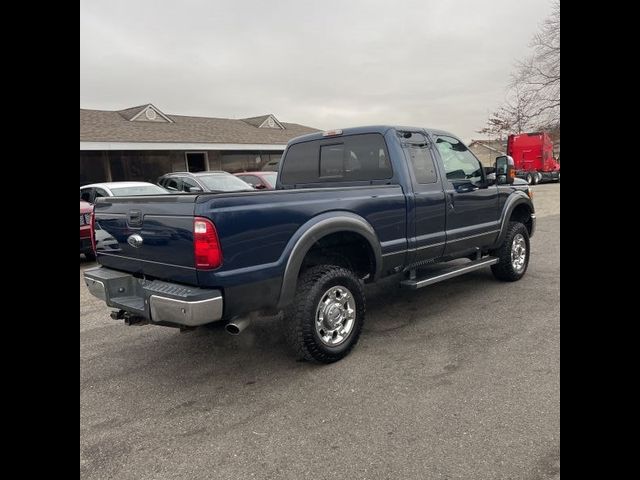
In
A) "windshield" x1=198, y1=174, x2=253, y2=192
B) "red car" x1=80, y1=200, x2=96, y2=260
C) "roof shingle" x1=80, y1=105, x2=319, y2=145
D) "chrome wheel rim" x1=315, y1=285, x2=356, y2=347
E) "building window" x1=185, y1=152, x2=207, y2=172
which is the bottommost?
"chrome wheel rim" x1=315, y1=285, x2=356, y2=347

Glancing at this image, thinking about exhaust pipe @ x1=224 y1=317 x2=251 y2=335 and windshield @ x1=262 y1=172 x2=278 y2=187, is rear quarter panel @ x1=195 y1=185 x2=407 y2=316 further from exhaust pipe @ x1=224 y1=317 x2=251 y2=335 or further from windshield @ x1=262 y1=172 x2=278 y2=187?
windshield @ x1=262 y1=172 x2=278 y2=187

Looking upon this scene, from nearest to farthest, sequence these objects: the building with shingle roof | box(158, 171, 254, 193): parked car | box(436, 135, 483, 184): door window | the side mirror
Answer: box(436, 135, 483, 184): door window, the side mirror, box(158, 171, 254, 193): parked car, the building with shingle roof

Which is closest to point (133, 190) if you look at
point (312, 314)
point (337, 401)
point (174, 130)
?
point (312, 314)

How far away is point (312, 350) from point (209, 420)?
953 mm

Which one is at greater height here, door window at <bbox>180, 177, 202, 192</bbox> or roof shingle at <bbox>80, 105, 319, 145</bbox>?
roof shingle at <bbox>80, 105, 319, 145</bbox>

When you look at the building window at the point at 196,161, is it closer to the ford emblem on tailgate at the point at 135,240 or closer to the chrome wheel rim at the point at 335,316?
the ford emblem on tailgate at the point at 135,240

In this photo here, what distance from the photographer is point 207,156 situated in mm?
24406

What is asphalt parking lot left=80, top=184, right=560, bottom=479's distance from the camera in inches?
96.2

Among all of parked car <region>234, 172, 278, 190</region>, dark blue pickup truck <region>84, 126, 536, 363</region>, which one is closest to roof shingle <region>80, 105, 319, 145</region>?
parked car <region>234, 172, 278, 190</region>

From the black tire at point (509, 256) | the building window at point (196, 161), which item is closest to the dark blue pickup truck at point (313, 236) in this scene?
the black tire at point (509, 256)

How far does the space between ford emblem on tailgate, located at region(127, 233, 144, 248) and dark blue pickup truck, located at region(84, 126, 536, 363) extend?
25 millimetres

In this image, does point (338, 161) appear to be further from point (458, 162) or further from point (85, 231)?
point (85, 231)

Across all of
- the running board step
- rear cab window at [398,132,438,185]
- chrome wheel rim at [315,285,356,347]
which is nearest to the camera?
chrome wheel rim at [315,285,356,347]
